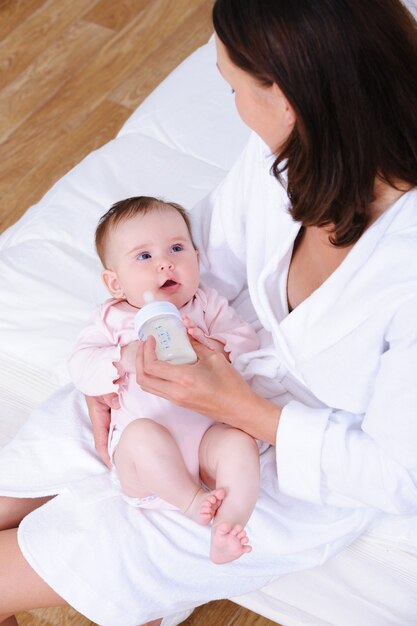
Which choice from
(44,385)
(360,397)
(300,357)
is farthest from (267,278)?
(44,385)

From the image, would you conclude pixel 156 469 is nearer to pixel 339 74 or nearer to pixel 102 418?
pixel 102 418

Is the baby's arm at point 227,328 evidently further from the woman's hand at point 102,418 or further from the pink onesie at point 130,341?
the woman's hand at point 102,418

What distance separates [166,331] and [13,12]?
6.70 feet

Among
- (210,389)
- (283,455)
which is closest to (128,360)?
(210,389)

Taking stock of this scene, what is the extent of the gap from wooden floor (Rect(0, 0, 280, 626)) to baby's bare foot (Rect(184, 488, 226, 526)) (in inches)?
52.7

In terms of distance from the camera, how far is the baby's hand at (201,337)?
128 centimetres

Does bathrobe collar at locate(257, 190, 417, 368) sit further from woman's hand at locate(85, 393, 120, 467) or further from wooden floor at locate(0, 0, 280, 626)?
wooden floor at locate(0, 0, 280, 626)

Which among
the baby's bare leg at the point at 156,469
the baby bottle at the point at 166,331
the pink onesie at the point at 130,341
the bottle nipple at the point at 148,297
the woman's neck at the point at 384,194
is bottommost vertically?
the baby's bare leg at the point at 156,469

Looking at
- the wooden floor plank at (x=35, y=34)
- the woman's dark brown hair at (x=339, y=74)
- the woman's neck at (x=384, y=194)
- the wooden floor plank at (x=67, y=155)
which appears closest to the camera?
the woman's dark brown hair at (x=339, y=74)

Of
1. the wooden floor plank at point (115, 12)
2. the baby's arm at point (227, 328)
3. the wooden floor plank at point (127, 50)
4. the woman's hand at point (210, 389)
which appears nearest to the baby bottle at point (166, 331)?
the woman's hand at point (210, 389)

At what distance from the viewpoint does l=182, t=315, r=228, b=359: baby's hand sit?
4.19ft

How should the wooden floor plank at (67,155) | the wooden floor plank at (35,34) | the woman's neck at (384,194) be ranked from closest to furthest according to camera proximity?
the woman's neck at (384,194), the wooden floor plank at (67,155), the wooden floor plank at (35,34)

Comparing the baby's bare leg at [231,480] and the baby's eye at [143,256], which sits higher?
the baby's eye at [143,256]

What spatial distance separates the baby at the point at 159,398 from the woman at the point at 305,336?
0.15 feet
